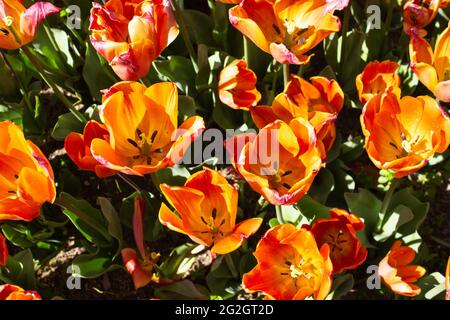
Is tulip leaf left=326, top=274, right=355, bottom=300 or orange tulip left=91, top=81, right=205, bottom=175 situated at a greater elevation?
orange tulip left=91, top=81, right=205, bottom=175

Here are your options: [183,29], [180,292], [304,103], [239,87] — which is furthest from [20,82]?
[304,103]

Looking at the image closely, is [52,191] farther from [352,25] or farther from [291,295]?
[352,25]

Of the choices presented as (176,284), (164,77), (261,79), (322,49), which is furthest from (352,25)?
(176,284)

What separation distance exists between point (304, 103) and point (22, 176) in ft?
2.98

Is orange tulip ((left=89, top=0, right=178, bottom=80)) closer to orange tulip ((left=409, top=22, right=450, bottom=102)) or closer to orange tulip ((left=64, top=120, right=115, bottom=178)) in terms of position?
orange tulip ((left=64, top=120, right=115, bottom=178))

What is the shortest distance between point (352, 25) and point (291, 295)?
4.65 feet

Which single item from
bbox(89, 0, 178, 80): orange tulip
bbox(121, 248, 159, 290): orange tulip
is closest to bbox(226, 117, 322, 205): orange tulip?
bbox(89, 0, 178, 80): orange tulip

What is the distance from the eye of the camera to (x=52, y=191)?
1833 mm

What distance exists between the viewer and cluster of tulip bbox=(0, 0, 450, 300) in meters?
1.85

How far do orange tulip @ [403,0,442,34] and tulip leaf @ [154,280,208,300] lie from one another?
45.0 inches

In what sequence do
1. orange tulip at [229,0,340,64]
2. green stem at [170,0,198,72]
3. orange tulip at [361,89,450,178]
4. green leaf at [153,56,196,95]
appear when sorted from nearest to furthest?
orange tulip at [361,89,450,178] → orange tulip at [229,0,340,64] → green stem at [170,0,198,72] → green leaf at [153,56,196,95]

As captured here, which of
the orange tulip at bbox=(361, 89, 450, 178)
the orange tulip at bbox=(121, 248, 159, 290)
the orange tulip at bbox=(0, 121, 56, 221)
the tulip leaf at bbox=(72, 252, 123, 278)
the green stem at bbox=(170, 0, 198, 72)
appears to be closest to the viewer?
the orange tulip at bbox=(0, 121, 56, 221)

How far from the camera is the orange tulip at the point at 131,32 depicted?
1.91 metres

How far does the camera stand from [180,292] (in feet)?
7.47
